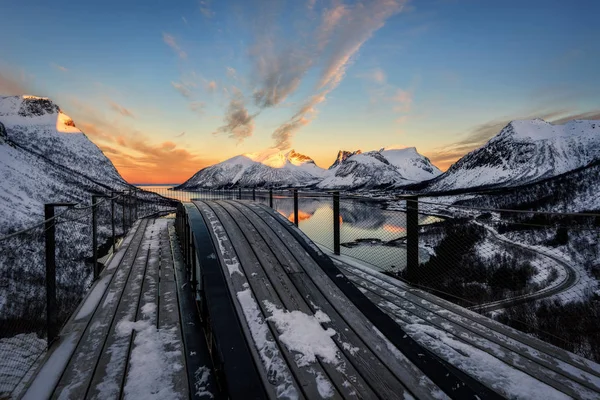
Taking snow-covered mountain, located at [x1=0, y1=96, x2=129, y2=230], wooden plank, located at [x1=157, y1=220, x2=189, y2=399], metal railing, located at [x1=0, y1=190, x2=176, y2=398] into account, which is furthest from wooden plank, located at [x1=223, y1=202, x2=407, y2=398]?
snow-covered mountain, located at [x1=0, y1=96, x2=129, y2=230]

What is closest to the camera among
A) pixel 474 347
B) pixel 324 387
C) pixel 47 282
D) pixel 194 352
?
pixel 324 387

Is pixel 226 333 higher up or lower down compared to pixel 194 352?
higher up

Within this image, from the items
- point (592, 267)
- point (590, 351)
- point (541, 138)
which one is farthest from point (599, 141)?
point (590, 351)

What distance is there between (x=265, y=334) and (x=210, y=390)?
55 cm

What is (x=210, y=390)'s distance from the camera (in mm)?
2023

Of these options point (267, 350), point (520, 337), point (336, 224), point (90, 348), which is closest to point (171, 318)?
point (90, 348)

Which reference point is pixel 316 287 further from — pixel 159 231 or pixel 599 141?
pixel 599 141

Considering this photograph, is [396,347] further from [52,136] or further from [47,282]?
[52,136]

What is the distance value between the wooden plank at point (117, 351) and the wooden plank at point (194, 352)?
1.61 feet

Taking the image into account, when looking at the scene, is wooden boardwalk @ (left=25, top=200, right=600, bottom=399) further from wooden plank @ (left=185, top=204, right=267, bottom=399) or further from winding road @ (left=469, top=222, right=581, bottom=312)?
winding road @ (left=469, top=222, right=581, bottom=312)

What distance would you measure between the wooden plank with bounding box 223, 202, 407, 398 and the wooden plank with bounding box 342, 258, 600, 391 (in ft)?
5.17

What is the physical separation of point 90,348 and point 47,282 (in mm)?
924

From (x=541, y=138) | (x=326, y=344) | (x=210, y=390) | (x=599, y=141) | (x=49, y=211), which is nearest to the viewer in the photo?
(x=210, y=390)

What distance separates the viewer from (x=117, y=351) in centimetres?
253
